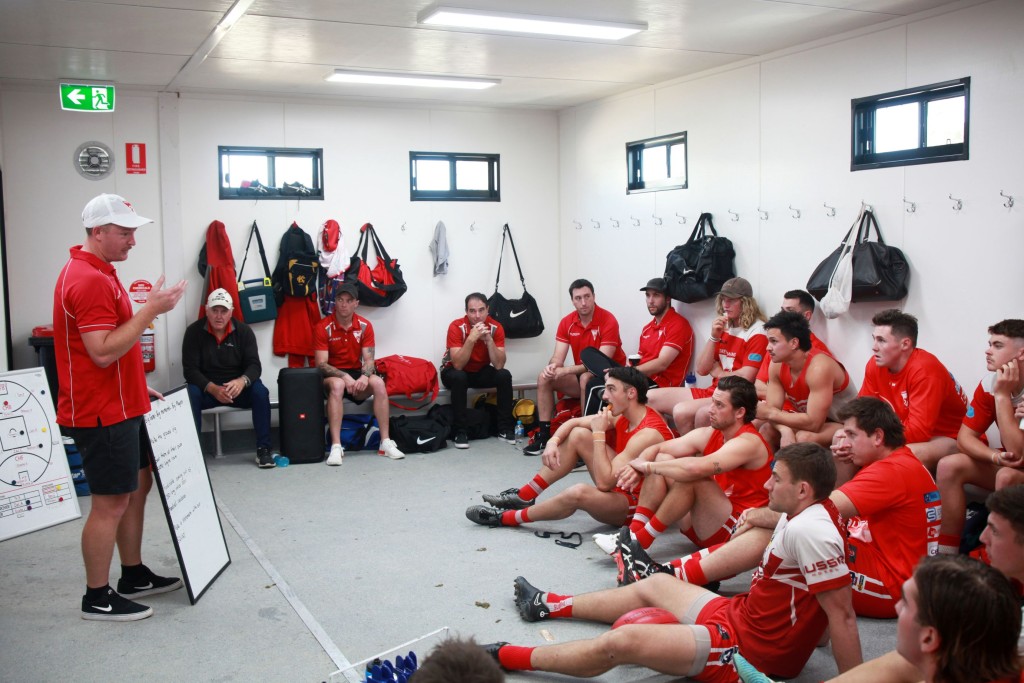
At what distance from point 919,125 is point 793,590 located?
10.8 feet

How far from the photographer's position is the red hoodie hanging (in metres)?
7.68

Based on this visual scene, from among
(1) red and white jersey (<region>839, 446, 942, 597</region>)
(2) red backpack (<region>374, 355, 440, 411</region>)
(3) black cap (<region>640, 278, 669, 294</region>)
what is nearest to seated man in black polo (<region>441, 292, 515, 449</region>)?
(2) red backpack (<region>374, 355, 440, 411</region>)

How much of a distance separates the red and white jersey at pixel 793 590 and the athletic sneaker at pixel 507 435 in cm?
440

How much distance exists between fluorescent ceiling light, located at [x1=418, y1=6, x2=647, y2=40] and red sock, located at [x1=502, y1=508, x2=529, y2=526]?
268cm

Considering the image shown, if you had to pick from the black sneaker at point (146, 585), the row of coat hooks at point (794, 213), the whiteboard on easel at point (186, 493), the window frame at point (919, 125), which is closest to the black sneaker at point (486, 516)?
the whiteboard on easel at point (186, 493)

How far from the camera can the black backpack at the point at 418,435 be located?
23.1 feet

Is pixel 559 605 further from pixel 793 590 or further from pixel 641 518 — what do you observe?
pixel 793 590

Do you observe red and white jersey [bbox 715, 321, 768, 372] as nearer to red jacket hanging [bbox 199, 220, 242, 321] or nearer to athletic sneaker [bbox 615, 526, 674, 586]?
athletic sneaker [bbox 615, 526, 674, 586]

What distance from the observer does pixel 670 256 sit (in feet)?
22.4

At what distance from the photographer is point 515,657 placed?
314 cm

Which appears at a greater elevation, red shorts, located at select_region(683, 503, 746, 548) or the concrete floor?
red shorts, located at select_region(683, 503, 746, 548)

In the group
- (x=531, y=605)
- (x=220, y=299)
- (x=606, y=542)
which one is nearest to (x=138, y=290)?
(x=220, y=299)

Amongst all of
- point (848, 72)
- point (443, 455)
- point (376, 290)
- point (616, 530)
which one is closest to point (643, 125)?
point (848, 72)

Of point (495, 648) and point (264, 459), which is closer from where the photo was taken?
point (495, 648)
